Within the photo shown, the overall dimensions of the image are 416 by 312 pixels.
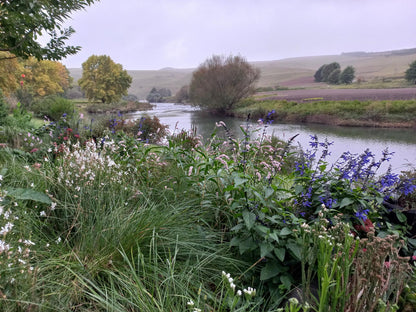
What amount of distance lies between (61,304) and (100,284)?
33 cm

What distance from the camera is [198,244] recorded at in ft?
6.87

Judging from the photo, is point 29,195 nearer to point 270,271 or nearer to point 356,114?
point 270,271

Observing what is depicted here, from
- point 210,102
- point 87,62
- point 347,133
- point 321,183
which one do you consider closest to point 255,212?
point 321,183

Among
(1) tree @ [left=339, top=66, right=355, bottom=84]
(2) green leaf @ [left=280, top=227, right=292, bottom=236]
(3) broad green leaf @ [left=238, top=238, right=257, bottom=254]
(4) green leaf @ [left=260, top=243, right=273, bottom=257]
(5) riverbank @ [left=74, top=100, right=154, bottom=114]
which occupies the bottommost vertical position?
(3) broad green leaf @ [left=238, top=238, right=257, bottom=254]

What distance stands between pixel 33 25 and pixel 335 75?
5923 cm

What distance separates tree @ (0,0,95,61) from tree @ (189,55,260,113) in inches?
964

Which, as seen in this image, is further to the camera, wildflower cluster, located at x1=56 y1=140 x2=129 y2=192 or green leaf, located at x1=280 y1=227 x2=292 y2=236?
wildflower cluster, located at x1=56 y1=140 x2=129 y2=192

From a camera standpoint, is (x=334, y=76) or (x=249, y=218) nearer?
(x=249, y=218)

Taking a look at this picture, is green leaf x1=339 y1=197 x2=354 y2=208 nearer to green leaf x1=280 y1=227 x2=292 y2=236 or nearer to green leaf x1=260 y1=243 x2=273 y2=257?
green leaf x1=280 y1=227 x2=292 y2=236

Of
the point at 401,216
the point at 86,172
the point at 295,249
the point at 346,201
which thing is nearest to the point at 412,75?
the point at 401,216

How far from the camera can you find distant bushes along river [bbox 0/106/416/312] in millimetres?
1438

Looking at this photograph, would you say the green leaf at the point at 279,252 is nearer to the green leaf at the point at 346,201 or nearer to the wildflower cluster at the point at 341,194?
the wildflower cluster at the point at 341,194

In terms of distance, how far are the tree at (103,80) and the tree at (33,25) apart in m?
44.1

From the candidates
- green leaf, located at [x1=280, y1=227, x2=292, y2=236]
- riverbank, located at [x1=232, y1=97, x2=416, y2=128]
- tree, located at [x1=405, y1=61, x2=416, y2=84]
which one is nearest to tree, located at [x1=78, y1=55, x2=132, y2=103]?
riverbank, located at [x1=232, y1=97, x2=416, y2=128]
